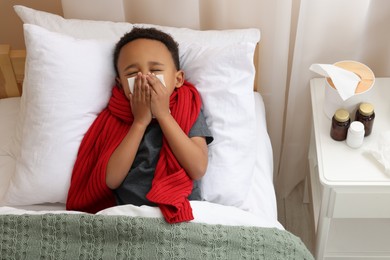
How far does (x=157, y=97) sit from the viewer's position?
1344 millimetres

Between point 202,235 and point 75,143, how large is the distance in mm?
433

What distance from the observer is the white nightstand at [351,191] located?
4.53 feet

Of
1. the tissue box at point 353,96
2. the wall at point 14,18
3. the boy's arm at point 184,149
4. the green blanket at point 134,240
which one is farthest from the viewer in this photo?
the wall at point 14,18

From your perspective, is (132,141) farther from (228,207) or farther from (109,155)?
(228,207)

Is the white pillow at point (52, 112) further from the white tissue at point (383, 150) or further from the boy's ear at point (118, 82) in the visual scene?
the white tissue at point (383, 150)

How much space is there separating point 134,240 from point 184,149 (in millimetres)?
247

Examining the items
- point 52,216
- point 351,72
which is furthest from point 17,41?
A: point 351,72

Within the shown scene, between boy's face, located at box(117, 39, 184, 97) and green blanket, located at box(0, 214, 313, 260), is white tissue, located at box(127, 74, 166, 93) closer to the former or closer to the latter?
boy's face, located at box(117, 39, 184, 97)

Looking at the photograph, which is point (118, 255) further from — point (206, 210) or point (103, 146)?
point (103, 146)

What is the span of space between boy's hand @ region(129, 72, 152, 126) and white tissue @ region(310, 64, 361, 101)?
45 cm

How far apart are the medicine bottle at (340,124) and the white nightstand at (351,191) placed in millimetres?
25

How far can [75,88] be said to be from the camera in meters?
1.43

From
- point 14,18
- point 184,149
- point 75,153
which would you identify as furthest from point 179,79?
point 14,18

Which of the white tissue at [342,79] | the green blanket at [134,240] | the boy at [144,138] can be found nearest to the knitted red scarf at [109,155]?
the boy at [144,138]
